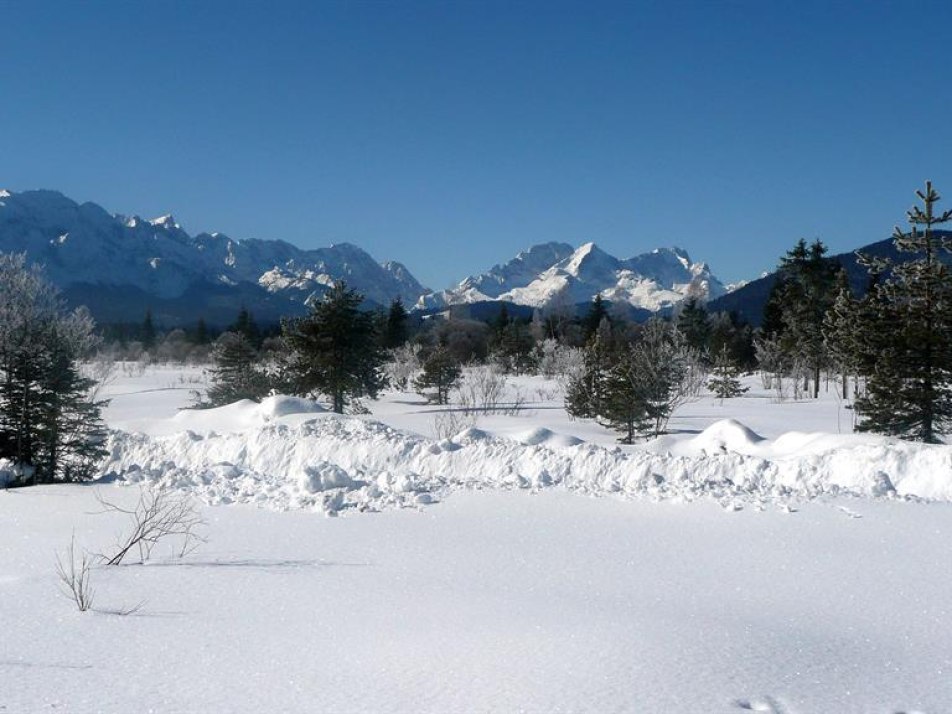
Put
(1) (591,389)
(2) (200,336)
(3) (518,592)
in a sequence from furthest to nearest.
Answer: (2) (200,336) < (1) (591,389) < (3) (518,592)

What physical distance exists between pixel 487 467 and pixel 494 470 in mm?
193

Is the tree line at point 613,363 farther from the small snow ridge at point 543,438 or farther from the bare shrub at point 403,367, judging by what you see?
the small snow ridge at point 543,438

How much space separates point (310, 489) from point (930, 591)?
26.0 ft

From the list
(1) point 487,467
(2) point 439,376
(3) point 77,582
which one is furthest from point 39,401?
(2) point 439,376

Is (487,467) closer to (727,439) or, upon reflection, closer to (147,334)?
(727,439)

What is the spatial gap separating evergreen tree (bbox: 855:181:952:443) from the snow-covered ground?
4564 millimetres

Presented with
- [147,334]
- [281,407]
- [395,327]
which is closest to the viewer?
[281,407]

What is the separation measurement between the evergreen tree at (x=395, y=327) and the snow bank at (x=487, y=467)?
144 ft

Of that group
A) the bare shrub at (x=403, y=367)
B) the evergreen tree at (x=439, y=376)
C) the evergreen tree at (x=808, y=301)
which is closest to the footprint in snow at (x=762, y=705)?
the evergreen tree at (x=439, y=376)

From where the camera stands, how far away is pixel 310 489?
1080cm

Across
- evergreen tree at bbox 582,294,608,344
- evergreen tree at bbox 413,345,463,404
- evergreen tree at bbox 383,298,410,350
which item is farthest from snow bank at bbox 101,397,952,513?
evergreen tree at bbox 582,294,608,344

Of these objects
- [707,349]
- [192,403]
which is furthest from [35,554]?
[707,349]

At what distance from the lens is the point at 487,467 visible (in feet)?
44.2

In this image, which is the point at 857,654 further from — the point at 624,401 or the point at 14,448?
the point at 624,401
